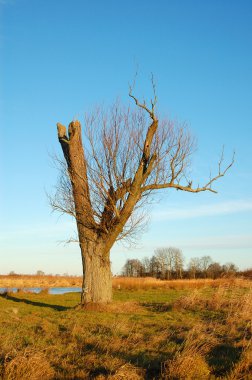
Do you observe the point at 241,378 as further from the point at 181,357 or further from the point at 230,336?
the point at 230,336

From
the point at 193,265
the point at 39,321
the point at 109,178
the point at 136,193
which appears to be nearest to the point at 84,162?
the point at 109,178

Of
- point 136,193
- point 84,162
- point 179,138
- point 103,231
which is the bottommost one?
point 103,231

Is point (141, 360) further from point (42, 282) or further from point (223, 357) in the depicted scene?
point (42, 282)

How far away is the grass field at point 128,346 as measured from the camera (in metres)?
6.45

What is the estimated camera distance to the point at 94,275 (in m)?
15.1

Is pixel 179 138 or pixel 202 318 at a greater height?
pixel 179 138

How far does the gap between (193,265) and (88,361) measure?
72.9m

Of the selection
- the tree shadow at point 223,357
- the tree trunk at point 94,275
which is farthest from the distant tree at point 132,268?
the tree shadow at point 223,357

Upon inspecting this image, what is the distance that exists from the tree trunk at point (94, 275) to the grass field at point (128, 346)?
1578 millimetres

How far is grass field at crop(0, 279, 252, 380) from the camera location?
21.2 ft

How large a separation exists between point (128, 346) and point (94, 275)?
7069 mm

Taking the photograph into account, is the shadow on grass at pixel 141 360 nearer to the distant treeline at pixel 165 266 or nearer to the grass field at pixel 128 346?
the grass field at pixel 128 346

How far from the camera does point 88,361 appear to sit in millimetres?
7121

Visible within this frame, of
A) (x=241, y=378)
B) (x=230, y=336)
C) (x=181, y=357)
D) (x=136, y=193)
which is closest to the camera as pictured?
(x=241, y=378)
